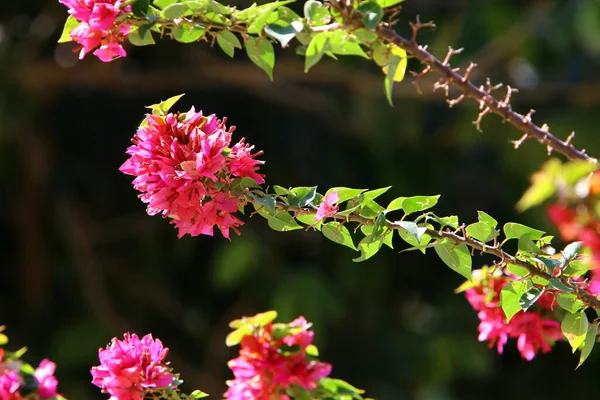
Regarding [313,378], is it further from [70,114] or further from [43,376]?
[70,114]

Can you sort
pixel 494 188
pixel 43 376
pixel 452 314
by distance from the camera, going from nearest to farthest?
pixel 43 376 < pixel 452 314 < pixel 494 188

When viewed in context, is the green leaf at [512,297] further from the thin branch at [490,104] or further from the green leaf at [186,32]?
the green leaf at [186,32]

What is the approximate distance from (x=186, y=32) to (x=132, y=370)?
0.31 metres

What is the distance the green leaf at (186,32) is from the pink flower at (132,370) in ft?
0.91

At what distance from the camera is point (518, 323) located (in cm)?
113

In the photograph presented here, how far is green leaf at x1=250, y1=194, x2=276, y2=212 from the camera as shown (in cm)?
89

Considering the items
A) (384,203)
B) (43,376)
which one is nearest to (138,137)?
(43,376)

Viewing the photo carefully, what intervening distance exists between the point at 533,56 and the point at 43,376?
3.21 meters

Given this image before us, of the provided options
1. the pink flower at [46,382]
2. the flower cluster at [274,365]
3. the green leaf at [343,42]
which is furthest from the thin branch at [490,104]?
the pink flower at [46,382]

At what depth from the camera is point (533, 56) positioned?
397 cm

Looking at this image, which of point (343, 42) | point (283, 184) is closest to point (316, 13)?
point (343, 42)

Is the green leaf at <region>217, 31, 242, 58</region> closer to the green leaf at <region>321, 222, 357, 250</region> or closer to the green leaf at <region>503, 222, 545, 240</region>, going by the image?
the green leaf at <region>321, 222, 357, 250</region>

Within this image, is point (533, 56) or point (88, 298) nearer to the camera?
point (533, 56)

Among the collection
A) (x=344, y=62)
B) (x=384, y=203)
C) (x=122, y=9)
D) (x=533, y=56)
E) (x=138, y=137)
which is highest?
(x=533, y=56)
